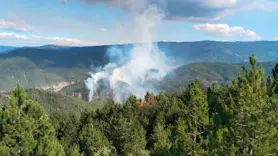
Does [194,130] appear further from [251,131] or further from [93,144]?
[93,144]

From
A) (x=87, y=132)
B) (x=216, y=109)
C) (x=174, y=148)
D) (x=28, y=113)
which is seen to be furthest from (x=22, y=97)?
(x=216, y=109)

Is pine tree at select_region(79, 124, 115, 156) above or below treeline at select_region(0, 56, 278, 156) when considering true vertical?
below

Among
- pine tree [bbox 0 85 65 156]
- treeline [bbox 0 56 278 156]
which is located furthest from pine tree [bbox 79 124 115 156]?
pine tree [bbox 0 85 65 156]

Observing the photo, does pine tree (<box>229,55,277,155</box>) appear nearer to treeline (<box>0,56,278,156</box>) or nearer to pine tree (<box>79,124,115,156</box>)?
treeline (<box>0,56,278,156</box>)

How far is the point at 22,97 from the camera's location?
2781cm

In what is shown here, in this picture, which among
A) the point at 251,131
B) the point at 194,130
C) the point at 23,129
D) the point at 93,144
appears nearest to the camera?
the point at 251,131

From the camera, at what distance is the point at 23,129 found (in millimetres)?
27047

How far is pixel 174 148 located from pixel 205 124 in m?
4.65

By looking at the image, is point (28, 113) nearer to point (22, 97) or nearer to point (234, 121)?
point (22, 97)

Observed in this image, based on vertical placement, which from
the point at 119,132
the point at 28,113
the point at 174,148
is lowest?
the point at 119,132

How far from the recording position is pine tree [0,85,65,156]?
2661cm

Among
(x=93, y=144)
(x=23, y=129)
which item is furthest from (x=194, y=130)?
(x=93, y=144)

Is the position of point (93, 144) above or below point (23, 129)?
below

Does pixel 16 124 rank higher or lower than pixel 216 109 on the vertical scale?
higher
